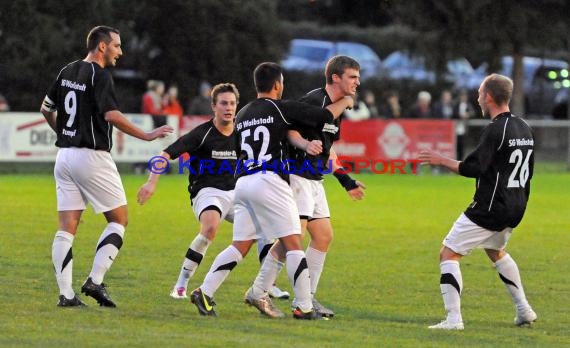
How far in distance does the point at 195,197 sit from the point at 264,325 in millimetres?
2476

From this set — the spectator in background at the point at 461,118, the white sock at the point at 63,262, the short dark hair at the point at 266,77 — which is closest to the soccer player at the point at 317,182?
the short dark hair at the point at 266,77

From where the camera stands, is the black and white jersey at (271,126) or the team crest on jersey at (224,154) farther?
the team crest on jersey at (224,154)

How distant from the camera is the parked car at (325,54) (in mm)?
39638

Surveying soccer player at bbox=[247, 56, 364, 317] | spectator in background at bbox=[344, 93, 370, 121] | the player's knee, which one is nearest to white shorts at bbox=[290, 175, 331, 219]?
soccer player at bbox=[247, 56, 364, 317]

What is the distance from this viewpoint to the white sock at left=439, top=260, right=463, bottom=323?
9.70 metres

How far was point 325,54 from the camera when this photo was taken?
4094 cm

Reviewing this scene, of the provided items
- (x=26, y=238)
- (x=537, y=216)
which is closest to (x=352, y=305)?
(x=26, y=238)

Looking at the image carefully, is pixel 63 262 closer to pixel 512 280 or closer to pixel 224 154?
pixel 224 154

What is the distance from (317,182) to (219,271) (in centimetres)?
114

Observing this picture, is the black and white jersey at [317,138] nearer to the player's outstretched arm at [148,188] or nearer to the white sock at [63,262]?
the player's outstretched arm at [148,188]

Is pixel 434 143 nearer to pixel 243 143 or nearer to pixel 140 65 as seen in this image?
pixel 140 65

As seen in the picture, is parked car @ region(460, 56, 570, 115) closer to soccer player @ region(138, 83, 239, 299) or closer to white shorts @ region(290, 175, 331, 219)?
soccer player @ region(138, 83, 239, 299)

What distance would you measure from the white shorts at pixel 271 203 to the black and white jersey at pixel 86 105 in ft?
3.84

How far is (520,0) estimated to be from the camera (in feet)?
119
